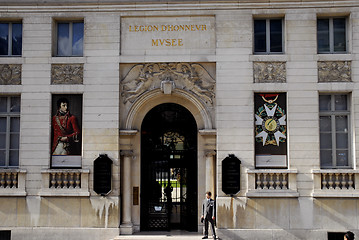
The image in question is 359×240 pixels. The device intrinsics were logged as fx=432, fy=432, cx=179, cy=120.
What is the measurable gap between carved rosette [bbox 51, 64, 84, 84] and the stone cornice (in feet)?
6.57

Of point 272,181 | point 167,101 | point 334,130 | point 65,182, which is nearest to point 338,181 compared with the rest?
point 334,130

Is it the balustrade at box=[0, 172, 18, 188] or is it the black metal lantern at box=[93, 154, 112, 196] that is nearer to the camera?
the black metal lantern at box=[93, 154, 112, 196]

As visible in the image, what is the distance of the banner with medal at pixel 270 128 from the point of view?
14.7 m

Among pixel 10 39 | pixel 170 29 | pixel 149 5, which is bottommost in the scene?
pixel 10 39

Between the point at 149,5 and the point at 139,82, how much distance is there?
2686mm

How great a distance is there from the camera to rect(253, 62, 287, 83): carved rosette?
14719 millimetres

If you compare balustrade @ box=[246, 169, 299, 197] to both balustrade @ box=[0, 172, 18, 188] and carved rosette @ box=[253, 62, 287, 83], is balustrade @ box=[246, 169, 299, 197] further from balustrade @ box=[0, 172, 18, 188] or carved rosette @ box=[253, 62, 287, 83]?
balustrade @ box=[0, 172, 18, 188]

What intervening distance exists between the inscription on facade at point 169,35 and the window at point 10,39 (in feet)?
12.4

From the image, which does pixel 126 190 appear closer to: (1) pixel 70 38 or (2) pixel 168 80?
(2) pixel 168 80

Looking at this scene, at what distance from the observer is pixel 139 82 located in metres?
15.1

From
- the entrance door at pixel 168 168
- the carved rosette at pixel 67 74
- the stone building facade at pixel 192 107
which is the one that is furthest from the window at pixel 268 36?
the carved rosette at pixel 67 74

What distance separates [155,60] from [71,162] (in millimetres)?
4560

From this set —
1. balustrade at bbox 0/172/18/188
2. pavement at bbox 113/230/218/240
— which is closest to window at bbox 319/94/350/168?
pavement at bbox 113/230/218/240

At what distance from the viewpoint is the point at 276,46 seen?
595 inches
